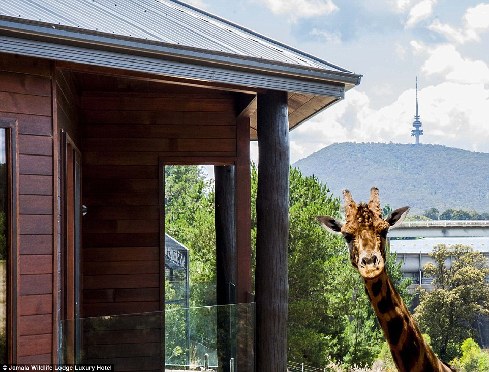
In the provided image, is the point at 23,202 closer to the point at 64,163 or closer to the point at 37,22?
the point at 37,22

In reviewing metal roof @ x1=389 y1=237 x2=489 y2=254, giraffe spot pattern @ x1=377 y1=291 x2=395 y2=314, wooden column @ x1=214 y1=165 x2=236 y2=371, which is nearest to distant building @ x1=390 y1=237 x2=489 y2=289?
metal roof @ x1=389 y1=237 x2=489 y2=254

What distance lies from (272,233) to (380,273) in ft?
6.82

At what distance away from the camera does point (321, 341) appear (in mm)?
42656

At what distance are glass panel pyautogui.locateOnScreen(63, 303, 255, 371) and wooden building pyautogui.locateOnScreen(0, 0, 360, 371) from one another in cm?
2

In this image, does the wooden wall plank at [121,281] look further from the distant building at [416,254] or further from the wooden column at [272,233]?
the distant building at [416,254]

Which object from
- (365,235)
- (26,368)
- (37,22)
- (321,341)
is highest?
(37,22)

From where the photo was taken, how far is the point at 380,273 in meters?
6.04

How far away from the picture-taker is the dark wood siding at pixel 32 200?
6.33 m

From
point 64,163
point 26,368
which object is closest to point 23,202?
point 26,368

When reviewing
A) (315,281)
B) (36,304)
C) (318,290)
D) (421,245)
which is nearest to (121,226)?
(36,304)

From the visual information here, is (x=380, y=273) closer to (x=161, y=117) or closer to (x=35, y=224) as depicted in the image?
(x=35, y=224)

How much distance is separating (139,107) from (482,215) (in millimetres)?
124859

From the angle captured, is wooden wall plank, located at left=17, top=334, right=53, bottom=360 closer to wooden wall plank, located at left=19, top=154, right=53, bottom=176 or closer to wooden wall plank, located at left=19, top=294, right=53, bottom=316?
wooden wall plank, located at left=19, top=294, right=53, bottom=316

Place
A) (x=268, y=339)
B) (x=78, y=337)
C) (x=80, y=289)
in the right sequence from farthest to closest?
1. (x=80, y=289)
2. (x=268, y=339)
3. (x=78, y=337)
